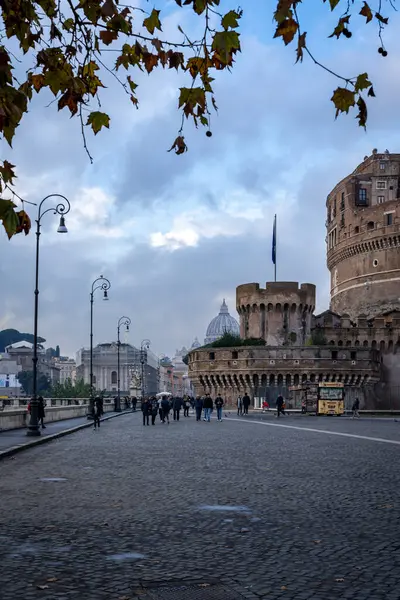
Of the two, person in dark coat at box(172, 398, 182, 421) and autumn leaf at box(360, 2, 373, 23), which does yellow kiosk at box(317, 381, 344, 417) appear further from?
autumn leaf at box(360, 2, 373, 23)

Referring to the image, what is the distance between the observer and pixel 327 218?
312ft

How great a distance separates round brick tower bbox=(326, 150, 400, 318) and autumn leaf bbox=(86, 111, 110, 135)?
240 feet

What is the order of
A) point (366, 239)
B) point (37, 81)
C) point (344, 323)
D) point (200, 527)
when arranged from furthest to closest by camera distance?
point (366, 239) < point (344, 323) < point (200, 527) < point (37, 81)

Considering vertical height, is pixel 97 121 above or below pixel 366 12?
below

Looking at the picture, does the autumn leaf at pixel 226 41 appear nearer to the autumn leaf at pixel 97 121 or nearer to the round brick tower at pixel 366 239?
the autumn leaf at pixel 97 121

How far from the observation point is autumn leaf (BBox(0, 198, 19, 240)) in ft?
15.2

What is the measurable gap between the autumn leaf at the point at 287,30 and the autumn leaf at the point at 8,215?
1918 millimetres

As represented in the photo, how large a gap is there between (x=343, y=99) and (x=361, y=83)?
155mm

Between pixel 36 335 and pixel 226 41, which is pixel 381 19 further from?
pixel 36 335

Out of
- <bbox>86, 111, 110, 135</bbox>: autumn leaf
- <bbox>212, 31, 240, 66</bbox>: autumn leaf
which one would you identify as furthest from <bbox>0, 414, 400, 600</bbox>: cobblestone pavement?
<bbox>212, 31, 240, 66</bbox>: autumn leaf

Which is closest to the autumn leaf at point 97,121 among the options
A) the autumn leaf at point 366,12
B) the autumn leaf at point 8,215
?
the autumn leaf at point 8,215

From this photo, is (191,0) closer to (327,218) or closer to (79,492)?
(79,492)

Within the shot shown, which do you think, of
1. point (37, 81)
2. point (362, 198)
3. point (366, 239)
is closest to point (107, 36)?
point (37, 81)

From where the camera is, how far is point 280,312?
227 ft
